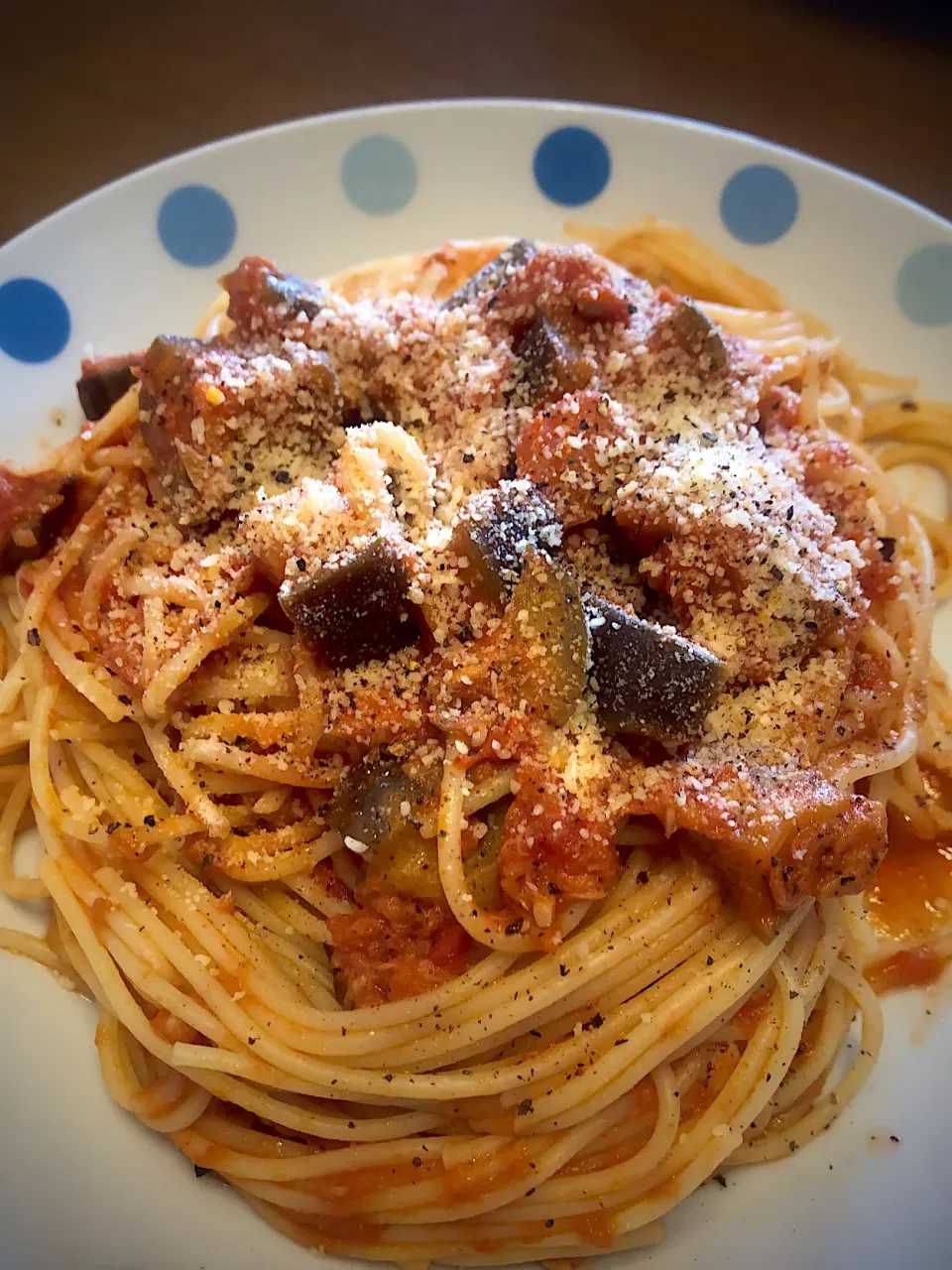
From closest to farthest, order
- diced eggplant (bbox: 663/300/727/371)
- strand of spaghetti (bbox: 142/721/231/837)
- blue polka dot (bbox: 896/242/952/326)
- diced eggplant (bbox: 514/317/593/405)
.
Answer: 1. strand of spaghetti (bbox: 142/721/231/837)
2. diced eggplant (bbox: 514/317/593/405)
3. diced eggplant (bbox: 663/300/727/371)
4. blue polka dot (bbox: 896/242/952/326)

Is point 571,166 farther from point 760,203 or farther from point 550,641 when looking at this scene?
point 550,641

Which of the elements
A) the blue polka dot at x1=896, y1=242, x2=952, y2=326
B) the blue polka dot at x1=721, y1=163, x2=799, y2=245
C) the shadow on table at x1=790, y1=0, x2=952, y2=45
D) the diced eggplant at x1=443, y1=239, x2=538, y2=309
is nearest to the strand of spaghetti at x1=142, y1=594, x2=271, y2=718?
the diced eggplant at x1=443, y1=239, x2=538, y2=309

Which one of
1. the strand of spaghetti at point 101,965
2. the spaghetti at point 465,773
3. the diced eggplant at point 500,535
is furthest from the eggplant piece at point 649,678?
the strand of spaghetti at point 101,965

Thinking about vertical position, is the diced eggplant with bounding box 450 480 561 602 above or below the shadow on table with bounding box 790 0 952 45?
below

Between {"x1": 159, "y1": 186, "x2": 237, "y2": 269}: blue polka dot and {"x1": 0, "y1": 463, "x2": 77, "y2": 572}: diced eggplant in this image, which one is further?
{"x1": 159, "y1": 186, "x2": 237, "y2": 269}: blue polka dot

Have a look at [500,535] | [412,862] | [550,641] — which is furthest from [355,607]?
[412,862]

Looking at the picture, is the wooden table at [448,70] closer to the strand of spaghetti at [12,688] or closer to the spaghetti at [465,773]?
the spaghetti at [465,773]

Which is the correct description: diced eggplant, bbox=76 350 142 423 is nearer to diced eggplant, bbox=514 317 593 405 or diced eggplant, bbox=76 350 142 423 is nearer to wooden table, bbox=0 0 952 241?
diced eggplant, bbox=514 317 593 405
